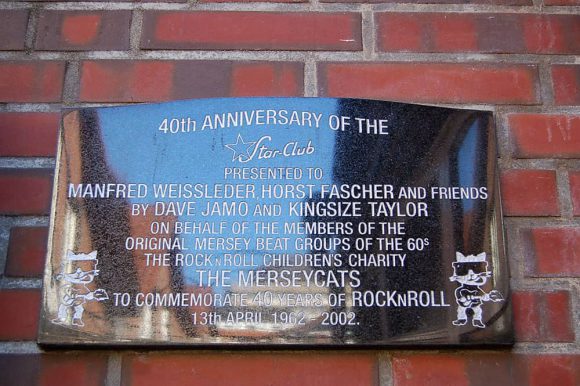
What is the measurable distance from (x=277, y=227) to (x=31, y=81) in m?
0.51

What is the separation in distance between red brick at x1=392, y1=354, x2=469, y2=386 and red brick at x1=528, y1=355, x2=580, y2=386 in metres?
0.11

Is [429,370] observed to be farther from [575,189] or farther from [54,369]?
[54,369]

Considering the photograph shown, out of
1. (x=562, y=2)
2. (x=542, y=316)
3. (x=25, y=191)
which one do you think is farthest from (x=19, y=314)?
(x=562, y=2)

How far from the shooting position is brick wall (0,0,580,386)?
1.23 m

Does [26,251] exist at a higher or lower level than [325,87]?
lower

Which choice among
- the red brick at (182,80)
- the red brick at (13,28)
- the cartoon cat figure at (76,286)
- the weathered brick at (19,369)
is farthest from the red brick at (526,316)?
the red brick at (13,28)

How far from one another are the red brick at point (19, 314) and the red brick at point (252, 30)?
1.57 feet

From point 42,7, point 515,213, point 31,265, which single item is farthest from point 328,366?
point 42,7

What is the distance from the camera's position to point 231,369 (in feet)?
4.02

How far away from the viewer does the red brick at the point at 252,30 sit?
1413 millimetres

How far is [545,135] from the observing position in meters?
1.36

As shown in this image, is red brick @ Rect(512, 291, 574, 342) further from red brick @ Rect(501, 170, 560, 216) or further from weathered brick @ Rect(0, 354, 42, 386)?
weathered brick @ Rect(0, 354, 42, 386)

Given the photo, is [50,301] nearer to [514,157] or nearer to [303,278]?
[303,278]

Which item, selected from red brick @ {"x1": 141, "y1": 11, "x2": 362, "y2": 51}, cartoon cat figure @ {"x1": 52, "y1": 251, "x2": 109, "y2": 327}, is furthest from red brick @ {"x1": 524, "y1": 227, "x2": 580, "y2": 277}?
cartoon cat figure @ {"x1": 52, "y1": 251, "x2": 109, "y2": 327}
